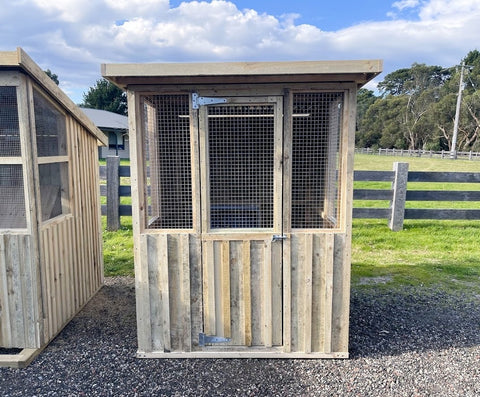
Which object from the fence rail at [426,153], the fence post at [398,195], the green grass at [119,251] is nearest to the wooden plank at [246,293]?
the green grass at [119,251]

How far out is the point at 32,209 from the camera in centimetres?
302

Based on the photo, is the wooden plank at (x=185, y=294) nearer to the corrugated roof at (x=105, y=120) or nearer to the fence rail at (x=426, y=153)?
the corrugated roof at (x=105, y=120)

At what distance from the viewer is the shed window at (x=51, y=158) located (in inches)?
125

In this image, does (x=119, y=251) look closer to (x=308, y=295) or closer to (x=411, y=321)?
(x=308, y=295)

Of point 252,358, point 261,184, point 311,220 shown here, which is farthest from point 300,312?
point 261,184

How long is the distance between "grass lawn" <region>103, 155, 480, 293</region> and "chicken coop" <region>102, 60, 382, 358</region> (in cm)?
→ 195

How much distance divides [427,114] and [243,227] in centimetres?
4385

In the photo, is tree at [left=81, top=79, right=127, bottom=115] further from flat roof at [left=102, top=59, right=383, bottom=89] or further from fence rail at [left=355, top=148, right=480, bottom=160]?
flat roof at [left=102, top=59, right=383, bottom=89]

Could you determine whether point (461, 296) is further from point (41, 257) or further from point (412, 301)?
point (41, 257)

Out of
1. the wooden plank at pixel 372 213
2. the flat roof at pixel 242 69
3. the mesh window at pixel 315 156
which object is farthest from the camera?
the wooden plank at pixel 372 213

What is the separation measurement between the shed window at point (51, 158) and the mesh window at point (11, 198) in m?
0.17

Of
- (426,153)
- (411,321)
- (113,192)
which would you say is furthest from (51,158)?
(426,153)

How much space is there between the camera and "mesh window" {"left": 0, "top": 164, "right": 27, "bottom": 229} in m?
3.04

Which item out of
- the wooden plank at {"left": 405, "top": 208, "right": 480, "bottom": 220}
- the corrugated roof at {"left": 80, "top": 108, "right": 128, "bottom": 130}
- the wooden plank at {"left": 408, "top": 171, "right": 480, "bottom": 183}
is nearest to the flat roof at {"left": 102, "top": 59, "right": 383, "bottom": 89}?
the wooden plank at {"left": 408, "top": 171, "right": 480, "bottom": 183}
